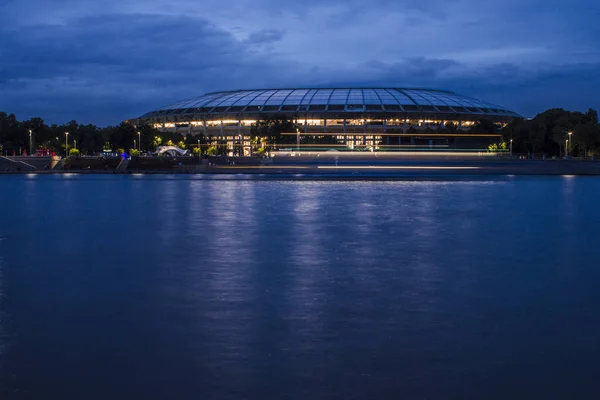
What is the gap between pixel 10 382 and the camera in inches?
220

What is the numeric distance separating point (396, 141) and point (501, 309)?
7604 centimetres

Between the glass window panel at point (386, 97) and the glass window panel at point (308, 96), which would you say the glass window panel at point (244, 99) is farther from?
the glass window panel at point (386, 97)

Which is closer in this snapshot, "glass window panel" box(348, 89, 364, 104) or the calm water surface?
the calm water surface

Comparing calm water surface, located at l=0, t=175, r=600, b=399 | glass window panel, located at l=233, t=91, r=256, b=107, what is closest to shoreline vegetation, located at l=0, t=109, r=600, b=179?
glass window panel, located at l=233, t=91, r=256, b=107

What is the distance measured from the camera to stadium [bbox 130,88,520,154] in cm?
8075

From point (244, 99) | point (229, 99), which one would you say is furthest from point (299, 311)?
point (229, 99)

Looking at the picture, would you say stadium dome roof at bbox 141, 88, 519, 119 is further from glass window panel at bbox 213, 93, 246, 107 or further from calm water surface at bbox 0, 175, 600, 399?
calm water surface at bbox 0, 175, 600, 399

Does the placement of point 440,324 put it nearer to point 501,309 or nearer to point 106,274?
point 501,309

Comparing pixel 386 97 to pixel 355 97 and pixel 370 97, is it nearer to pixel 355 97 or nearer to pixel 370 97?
pixel 370 97

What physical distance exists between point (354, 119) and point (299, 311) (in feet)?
242

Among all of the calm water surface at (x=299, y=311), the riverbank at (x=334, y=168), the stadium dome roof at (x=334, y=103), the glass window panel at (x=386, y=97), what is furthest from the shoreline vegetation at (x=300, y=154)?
the calm water surface at (x=299, y=311)

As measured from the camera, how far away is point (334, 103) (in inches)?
3317

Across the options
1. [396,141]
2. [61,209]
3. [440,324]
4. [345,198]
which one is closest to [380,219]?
[345,198]

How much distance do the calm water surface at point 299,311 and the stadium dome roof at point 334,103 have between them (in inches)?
2603
